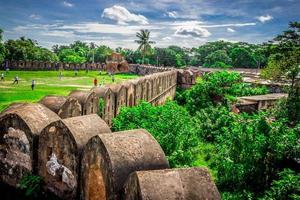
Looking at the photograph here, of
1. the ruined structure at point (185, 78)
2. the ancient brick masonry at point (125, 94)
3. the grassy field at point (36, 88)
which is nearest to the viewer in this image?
the ancient brick masonry at point (125, 94)

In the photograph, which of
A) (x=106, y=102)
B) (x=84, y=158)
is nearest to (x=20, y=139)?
(x=84, y=158)

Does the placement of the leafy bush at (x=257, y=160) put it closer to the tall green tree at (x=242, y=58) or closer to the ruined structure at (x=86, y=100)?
the ruined structure at (x=86, y=100)

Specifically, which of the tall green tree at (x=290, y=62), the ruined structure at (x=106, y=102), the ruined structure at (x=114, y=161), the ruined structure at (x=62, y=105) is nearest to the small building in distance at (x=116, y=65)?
the tall green tree at (x=290, y=62)

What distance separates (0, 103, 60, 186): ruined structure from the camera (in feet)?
15.6

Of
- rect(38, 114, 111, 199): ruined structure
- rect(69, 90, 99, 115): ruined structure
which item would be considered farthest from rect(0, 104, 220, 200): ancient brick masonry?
rect(69, 90, 99, 115): ruined structure

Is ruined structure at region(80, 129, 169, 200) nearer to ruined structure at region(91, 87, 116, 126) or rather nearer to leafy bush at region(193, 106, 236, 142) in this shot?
Result: ruined structure at region(91, 87, 116, 126)

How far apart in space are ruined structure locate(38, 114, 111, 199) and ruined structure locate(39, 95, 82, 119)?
1.16 metres

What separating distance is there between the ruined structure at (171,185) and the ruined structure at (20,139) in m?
2.15

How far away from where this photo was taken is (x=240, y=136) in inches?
328

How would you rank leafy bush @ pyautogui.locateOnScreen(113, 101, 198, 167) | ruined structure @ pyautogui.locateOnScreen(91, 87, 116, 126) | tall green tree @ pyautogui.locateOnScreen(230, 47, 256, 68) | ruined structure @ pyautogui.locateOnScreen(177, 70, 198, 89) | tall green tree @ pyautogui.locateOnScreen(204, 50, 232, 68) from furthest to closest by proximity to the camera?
1. tall green tree @ pyautogui.locateOnScreen(204, 50, 232, 68)
2. tall green tree @ pyautogui.locateOnScreen(230, 47, 256, 68)
3. ruined structure @ pyautogui.locateOnScreen(177, 70, 198, 89)
4. ruined structure @ pyautogui.locateOnScreen(91, 87, 116, 126)
5. leafy bush @ pyautogui.locateOnScreen(113, 101, 198, 167)

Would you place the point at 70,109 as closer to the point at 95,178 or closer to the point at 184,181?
the point at 95,178

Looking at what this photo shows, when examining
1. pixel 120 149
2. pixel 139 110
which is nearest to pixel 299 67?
pixel 139 110

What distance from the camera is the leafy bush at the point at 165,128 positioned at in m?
7.95

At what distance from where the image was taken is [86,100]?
6875 mm
